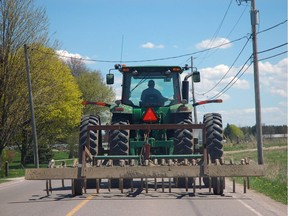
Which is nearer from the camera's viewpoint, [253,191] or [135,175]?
[135,175]

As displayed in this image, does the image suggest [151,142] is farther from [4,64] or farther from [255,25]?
[4,64]

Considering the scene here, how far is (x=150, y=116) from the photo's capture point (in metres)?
13.7

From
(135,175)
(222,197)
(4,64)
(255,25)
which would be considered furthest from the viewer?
(4,64)

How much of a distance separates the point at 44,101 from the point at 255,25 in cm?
1570

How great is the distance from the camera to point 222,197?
485 inches

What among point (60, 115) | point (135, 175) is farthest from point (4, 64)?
point (135, 175)

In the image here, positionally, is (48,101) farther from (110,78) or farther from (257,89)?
(110,78)

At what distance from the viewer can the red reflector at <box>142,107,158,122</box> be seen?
13656mm

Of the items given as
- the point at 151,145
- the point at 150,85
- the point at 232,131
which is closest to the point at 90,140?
the point at 151,145

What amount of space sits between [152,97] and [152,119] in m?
1.59

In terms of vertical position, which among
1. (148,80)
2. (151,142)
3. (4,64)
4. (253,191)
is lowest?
(253,191)

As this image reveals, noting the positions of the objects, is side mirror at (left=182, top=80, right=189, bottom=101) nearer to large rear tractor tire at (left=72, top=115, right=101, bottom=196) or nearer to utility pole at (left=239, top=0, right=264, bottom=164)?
large rear tractor tire at (left=72, top=115, right=101, bottom=196)

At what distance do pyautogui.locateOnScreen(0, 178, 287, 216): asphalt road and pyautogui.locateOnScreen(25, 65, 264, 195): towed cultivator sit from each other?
347 mm

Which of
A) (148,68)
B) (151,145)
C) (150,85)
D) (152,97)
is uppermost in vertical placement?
(148,68)
